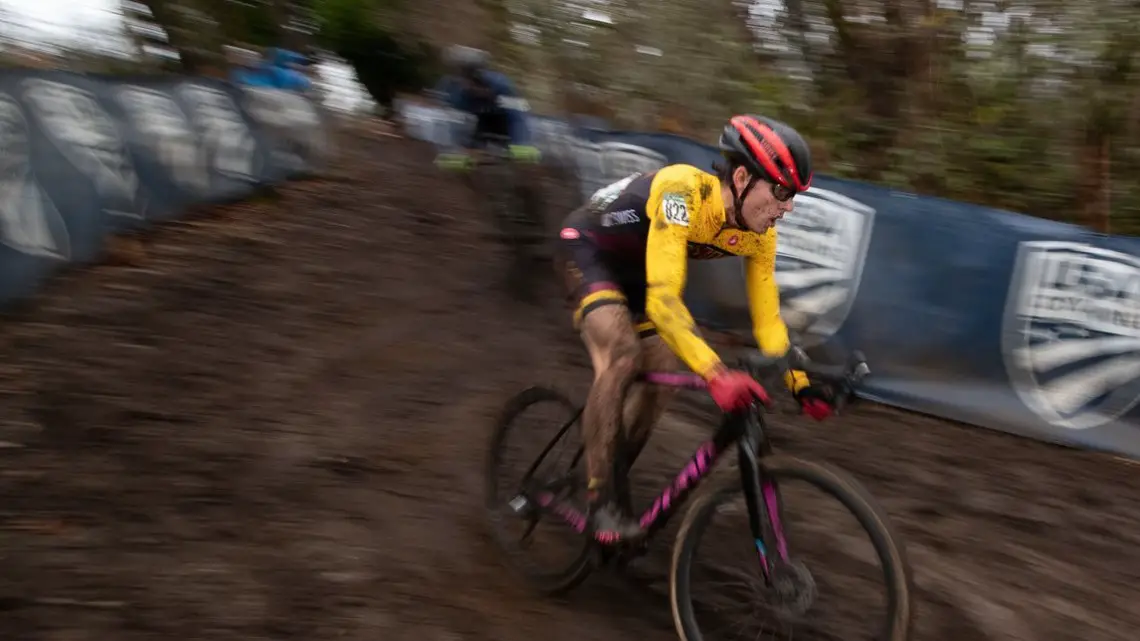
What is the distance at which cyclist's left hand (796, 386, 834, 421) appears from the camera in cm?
285

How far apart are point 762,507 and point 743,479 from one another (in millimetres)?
111

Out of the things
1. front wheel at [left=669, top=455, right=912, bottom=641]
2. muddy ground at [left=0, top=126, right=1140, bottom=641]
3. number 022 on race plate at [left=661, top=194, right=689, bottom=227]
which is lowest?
muddy ground at [left=0, top=126, right=1140, bottom=641]

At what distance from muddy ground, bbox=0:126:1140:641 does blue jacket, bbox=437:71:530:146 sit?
5.62 feet

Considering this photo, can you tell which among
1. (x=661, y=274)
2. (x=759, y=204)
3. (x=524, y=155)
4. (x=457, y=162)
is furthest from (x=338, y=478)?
(x=457, y=162)

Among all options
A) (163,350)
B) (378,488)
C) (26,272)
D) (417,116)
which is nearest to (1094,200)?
(378,488)

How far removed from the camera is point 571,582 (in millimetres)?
3668

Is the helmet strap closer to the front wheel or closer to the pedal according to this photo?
the front wheel

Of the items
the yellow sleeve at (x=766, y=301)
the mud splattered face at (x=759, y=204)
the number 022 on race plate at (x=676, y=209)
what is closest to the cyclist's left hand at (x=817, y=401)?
the yellow sleeve at (x=766, y=301)

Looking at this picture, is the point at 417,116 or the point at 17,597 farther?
the point at 417,116

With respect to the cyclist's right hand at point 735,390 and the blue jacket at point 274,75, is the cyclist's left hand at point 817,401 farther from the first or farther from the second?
the blue jacket at point 274,75

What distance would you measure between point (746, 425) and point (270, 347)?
4576 millimetres

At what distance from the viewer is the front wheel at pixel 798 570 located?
264 centimetres

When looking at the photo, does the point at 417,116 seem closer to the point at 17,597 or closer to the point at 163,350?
the point at 163,350

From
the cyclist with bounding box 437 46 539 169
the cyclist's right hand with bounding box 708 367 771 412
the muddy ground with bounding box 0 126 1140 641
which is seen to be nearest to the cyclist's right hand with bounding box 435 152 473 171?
the cyclist with bounding box 437 46 539 169
